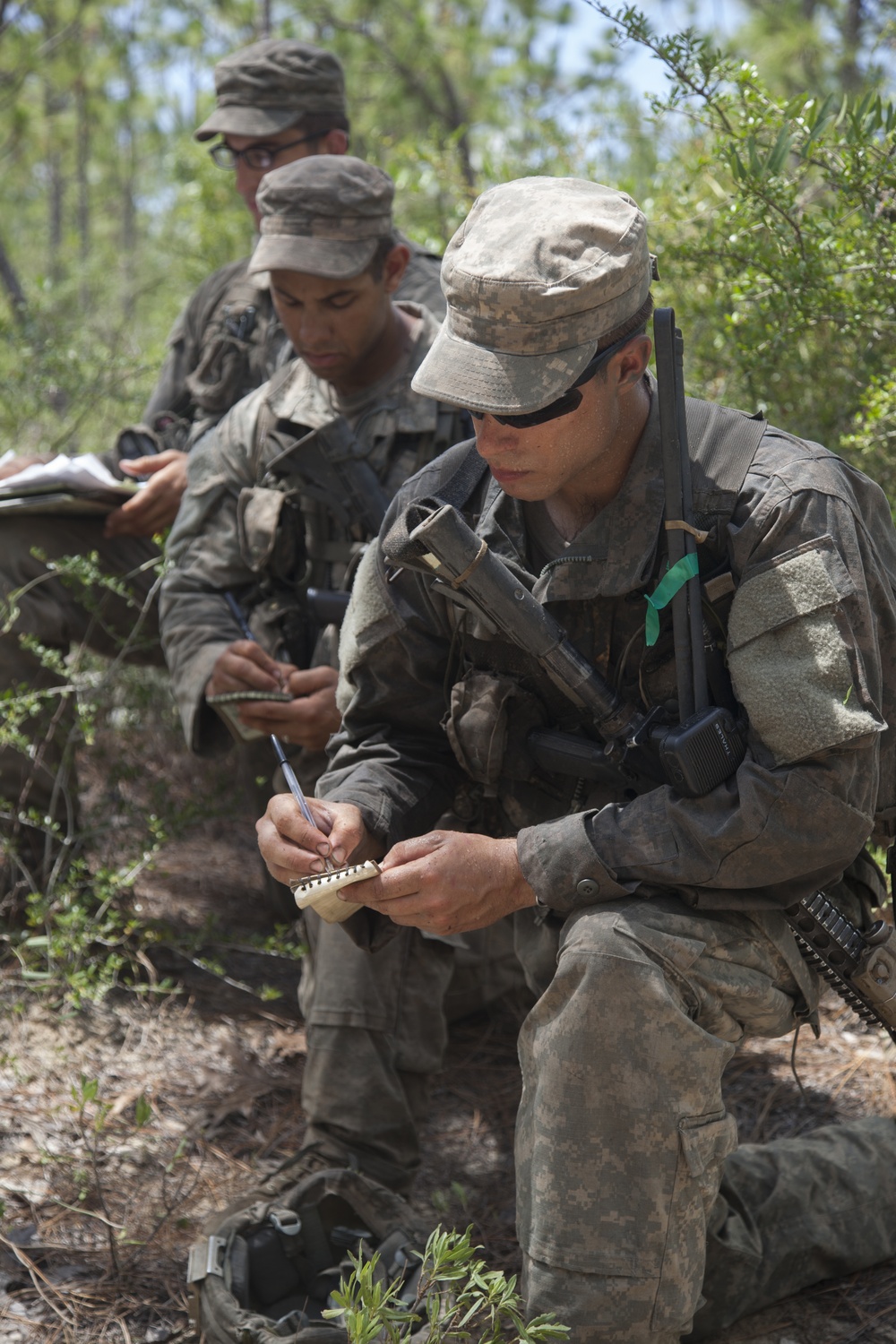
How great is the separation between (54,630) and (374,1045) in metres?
1.84

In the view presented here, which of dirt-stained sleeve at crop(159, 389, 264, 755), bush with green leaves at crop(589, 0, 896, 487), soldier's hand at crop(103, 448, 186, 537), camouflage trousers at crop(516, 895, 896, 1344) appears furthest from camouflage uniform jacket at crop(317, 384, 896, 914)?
soldier's hand at crop(103, 448, 186, 537)

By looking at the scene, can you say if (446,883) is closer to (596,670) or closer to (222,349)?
(596,670)

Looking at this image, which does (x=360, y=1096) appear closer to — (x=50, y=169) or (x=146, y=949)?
(x=146, y=949)

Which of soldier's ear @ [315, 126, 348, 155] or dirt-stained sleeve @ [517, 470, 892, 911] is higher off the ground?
soldier's ear @ [315, 126, 348, 155]

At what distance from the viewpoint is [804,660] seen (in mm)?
2113

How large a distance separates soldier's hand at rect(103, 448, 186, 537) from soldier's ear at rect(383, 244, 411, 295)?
0.95 metres

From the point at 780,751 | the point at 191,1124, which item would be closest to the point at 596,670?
the point at 780,751

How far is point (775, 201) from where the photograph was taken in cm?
312

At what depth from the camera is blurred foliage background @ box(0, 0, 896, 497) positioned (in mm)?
3148

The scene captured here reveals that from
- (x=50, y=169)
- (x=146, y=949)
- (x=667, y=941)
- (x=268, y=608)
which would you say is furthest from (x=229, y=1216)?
(x=50, y=169)

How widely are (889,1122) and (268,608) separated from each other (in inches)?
80.9

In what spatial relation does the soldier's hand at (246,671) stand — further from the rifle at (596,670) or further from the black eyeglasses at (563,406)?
the black eyeglasses at (563,406)

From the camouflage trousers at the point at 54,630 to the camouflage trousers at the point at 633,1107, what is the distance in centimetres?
207

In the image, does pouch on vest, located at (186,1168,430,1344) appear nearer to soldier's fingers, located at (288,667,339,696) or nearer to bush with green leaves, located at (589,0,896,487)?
soldier's fingers, located at (288,667,339,696)
